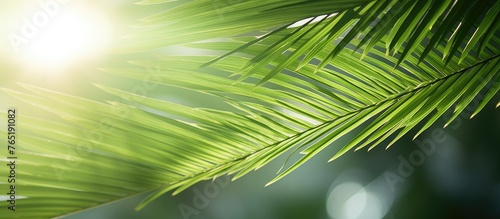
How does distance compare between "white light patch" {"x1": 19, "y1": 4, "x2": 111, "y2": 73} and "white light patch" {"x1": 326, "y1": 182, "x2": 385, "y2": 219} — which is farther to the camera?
"white light patch" {"x1": 326, "y1": 182, "x2": 385, "y2": 219}

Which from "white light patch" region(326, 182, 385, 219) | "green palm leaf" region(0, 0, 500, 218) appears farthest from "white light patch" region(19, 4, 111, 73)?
"white light patch" region(326, 182, 385, 219)

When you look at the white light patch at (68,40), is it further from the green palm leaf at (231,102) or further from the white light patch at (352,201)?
the white light patch at (352,201)

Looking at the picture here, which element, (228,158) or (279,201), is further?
(279,201)

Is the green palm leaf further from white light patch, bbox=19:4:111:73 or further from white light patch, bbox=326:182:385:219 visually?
white light patch, bbox=326:182:385:219

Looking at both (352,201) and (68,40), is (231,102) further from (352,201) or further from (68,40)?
(352,201)

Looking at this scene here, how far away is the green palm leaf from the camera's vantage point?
418 mm

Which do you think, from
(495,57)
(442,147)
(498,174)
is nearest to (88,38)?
(495,57)

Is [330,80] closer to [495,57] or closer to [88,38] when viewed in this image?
[495,57]

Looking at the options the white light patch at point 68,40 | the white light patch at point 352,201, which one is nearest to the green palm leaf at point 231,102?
the white light patch at point 68,40

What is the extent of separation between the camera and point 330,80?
573mm

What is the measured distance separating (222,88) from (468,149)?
307 cm

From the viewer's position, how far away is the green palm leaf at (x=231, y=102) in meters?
0.42

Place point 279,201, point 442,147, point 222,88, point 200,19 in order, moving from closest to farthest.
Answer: point 200,19
point 222,88
point 442,147
point 279,201

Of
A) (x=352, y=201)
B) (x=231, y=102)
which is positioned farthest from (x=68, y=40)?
(x=352, y=201)
